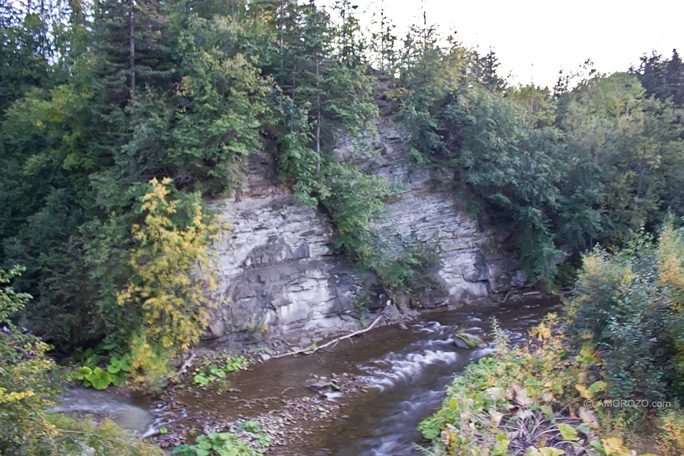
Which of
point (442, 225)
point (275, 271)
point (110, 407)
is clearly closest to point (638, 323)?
point (110, 407)

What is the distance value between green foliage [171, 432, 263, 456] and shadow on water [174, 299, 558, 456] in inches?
24.1

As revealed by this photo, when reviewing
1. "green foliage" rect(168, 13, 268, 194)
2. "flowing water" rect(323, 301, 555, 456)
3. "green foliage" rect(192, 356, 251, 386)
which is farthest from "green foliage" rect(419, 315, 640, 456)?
"green foliage" rect(168, 13, 268, 194)

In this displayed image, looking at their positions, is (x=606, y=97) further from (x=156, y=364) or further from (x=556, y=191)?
(x=156, y=364)

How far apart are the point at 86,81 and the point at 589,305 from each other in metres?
15.7

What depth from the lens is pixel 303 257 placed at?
15672 mm

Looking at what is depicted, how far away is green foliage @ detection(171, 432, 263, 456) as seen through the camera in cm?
802

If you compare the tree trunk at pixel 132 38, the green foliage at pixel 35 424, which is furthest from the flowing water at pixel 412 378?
the tree trunk at pixel 132 38

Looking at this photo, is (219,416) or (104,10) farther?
(104,10)

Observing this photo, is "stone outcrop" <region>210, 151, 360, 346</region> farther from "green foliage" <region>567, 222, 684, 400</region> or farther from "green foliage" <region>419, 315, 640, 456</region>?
"green foliage" <region>567, 222, 684, 400</region>

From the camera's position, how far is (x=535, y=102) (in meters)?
25.6

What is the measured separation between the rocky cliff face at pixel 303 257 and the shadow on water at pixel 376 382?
4.71 feet

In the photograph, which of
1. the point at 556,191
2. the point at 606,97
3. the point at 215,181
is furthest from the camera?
the point at 606,97

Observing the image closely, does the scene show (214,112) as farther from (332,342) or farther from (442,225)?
(442,225)

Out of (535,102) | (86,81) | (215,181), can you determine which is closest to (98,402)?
(215,181)
